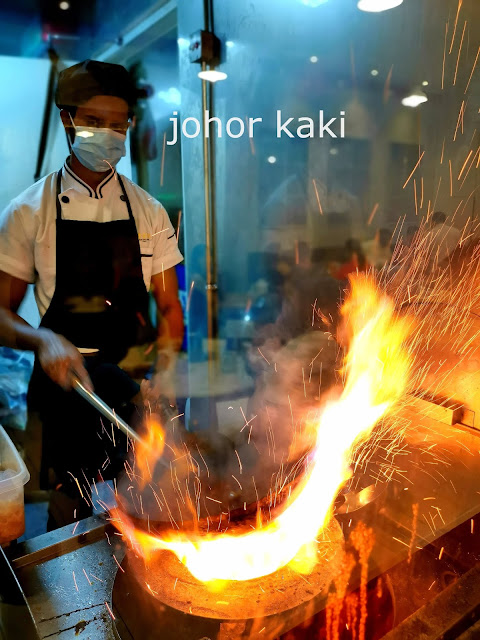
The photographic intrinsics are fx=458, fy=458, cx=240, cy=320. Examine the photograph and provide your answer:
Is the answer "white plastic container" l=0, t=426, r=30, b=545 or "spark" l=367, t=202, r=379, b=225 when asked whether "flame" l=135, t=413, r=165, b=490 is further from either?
"spark" l=367, t=202, r=379, b=225

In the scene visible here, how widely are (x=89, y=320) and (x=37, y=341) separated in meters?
0.32

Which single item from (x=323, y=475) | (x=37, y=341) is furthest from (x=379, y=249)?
(x=37, y=341)

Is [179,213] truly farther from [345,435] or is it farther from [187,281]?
[345,435]

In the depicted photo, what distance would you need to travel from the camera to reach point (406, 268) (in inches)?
68.6

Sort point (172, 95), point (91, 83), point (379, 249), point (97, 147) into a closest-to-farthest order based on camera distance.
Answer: point (91, 83) < point (97, 147) < point (379, 249) < point (172, 95)

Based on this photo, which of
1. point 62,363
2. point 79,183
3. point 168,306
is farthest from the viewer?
point 168,306

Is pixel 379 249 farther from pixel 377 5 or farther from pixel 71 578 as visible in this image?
pixel 71 578

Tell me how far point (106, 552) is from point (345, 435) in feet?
2.15

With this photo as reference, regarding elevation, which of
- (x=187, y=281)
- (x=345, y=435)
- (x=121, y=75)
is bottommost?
(x=345, y=435)

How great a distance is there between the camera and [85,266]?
180 cm

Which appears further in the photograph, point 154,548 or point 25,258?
point 25,258

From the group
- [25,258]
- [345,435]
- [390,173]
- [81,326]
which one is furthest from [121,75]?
[345,435]

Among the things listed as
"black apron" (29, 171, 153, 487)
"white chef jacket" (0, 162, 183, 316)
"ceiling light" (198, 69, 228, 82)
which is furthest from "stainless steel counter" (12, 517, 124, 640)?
"ceiling light" (198, 69, 228, 82)

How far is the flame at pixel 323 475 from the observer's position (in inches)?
34.2
